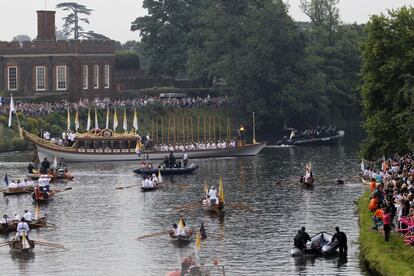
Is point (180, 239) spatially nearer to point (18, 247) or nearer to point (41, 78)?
point (18, 247)

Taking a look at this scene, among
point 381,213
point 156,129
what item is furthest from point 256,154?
point 381,213

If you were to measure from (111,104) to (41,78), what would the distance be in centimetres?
1195

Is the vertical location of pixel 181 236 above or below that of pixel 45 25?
below

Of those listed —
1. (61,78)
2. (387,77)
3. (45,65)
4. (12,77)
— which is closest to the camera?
(387,77)

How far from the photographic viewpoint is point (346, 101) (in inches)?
6816

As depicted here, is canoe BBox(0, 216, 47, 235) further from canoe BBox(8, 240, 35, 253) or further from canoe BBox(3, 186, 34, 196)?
canoe BBox(3, 186, 34, 196)

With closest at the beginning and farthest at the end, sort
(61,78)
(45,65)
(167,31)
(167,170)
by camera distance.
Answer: (167,170) < (45,65) < (61,78) < (167,31)

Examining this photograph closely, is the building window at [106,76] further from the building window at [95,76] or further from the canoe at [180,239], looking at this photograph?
the canoe at [180,239]

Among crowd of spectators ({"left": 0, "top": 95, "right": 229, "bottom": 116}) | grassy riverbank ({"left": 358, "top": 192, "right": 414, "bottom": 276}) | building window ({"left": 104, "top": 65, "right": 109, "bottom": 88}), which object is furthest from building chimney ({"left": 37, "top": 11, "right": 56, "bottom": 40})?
grassy riverbank ({"left": 358, "top": 192, "right": 414, "bottom": 276})

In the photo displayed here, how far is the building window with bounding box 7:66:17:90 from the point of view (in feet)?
508

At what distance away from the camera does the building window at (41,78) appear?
15512 centimetres

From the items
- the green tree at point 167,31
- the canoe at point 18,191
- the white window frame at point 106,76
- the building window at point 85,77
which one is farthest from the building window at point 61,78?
the canoe at point 18,191

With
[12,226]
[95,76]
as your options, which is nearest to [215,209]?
[12,226]

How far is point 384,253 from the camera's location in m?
60.6
